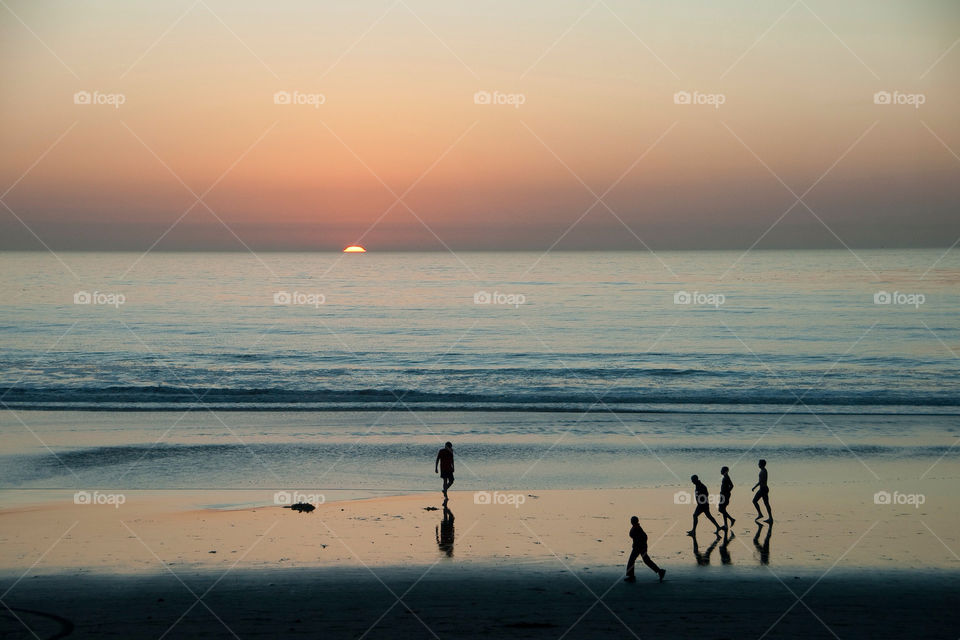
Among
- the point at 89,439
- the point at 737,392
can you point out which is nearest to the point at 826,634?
the point at 89,439

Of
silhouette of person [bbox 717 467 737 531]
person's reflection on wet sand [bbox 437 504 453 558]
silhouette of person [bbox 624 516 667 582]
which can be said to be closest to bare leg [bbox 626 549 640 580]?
silhouette of person [bbox 624 516 667 582]

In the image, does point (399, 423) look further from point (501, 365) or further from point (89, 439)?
point (501, 365)

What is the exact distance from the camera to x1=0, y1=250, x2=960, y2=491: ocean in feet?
72.2

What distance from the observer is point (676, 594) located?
1230 centimetres

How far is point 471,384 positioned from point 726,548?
89.1ft

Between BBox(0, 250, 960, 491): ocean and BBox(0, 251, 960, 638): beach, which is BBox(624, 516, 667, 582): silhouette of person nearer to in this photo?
BBox(0, 251, 960, 638): beach

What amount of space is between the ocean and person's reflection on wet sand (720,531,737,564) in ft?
14.1

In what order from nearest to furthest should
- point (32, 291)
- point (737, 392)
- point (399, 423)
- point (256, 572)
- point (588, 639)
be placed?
1. point (588, 639)
2. point (256, 572)
3. point (399, 423)
4. point (737, 392)
5. point (32, 291)

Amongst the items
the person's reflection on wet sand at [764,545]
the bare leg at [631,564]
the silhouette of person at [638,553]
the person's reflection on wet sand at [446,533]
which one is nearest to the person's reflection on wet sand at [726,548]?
the person's reflection on wet sand at [764,545]

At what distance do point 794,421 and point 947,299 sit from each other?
63423 millimetres

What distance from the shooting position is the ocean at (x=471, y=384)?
2202cm

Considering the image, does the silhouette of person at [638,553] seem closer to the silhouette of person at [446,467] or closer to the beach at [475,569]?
the beach at [475,569]

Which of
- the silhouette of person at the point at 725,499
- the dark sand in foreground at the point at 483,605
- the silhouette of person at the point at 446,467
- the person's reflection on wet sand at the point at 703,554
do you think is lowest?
the dark sand in foreground at the point at 483,605

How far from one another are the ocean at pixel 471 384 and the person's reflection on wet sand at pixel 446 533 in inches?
106
